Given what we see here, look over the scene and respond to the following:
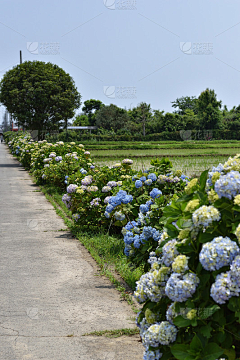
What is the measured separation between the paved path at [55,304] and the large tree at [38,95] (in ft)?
56.9

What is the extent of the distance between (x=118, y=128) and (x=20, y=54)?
3690 cm

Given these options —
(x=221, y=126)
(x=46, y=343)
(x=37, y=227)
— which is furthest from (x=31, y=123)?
(x=221, y=126)

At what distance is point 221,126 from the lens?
6931cm

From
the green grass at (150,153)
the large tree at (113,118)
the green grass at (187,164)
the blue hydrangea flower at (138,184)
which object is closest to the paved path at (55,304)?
the blue hydrangea flower at (138,184)

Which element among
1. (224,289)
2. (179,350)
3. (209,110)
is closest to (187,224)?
(224,289)

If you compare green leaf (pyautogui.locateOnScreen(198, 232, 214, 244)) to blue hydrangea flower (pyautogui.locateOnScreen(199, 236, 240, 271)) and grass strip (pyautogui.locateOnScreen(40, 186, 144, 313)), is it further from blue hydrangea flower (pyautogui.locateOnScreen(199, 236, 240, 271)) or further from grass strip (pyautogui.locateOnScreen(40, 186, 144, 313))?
grass strip (pyautogui.locateOnScreen(40, 186, 144, 313))

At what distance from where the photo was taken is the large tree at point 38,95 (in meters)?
23.9

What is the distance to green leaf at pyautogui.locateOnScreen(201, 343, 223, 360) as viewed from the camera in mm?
2143

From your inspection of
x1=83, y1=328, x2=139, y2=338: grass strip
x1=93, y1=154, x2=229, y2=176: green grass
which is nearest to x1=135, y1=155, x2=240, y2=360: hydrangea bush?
x1=83, y1=328, x2=139, y2=338: grass strip

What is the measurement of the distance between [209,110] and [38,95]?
50.1 metres

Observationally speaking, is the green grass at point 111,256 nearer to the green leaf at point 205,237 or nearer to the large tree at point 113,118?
the green leaf at point 205,237

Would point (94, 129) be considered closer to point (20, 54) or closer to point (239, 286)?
point (20, 54)

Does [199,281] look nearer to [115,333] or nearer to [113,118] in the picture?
[115,333]

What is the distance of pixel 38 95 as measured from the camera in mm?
23844
